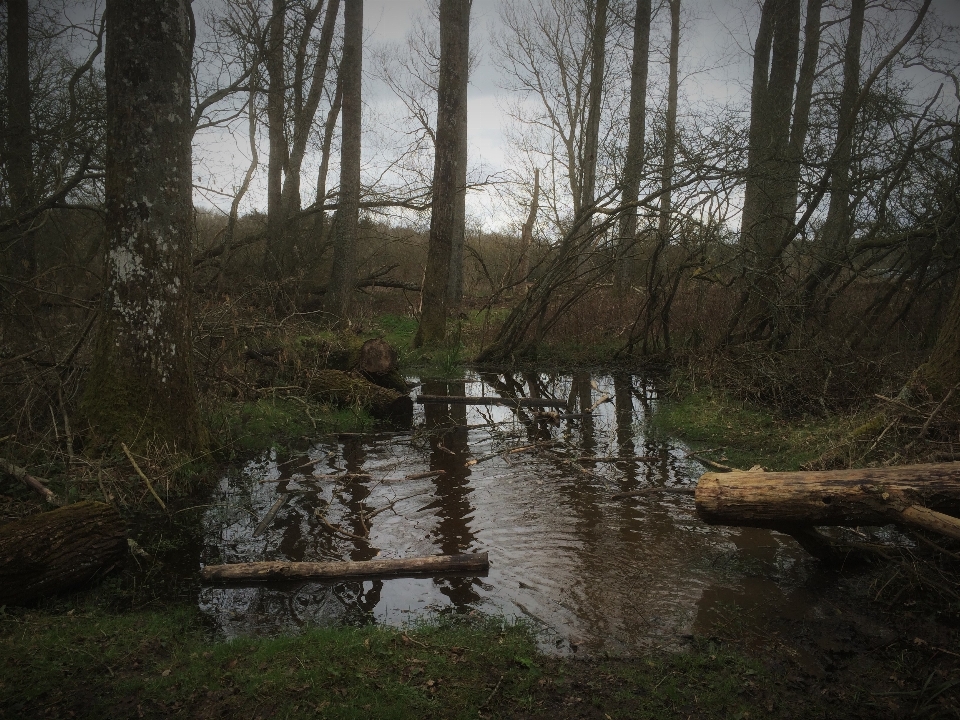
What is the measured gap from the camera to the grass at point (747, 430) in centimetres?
Answer: 674

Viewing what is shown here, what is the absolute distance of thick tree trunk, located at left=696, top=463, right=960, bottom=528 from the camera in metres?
3.87

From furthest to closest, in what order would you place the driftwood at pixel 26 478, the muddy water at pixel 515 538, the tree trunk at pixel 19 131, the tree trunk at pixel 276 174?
the tree trunk at pixel 276 174 → the tree trunk at pixel 19 131 → the driftwood at pixel 26 478 → the muddy water at pixel 515 538

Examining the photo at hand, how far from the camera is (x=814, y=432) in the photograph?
7086mm

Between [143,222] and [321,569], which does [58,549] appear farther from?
[143,222]

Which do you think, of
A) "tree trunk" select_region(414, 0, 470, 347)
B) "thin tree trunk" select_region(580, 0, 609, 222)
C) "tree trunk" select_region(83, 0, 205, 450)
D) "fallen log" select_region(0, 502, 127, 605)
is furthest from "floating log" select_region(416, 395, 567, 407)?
"thin tree trunk" select_region(580, 0, 609, 222)

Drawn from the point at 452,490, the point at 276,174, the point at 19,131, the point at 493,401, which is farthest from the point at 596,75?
the point at 452,490

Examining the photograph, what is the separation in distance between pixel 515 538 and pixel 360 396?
4.63 meters

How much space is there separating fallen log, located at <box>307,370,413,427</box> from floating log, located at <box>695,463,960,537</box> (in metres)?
5.58

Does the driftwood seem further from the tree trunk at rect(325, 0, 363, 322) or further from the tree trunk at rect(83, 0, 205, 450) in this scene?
the tree trunk at rect(325, 0, 363, 322)

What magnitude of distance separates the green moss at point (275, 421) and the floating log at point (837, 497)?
16.3 ft

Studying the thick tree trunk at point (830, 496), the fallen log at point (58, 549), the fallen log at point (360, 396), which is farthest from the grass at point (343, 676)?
the fallen log at point (360, 396)

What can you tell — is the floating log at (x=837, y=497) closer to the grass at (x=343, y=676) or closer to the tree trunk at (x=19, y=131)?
the grass at (x=343, y=676)

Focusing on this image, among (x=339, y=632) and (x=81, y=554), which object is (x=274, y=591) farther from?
(x=81, y=554)

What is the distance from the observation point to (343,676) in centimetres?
329
